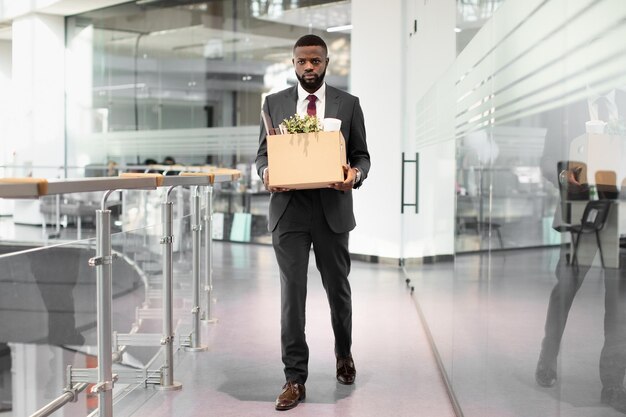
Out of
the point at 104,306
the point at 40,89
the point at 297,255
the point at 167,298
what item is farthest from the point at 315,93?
the point at 40,89

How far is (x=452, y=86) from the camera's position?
A: 4379 mm

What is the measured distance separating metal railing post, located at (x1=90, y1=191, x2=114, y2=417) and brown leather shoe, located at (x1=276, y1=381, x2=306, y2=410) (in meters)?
0.90

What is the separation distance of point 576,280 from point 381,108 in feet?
26.6

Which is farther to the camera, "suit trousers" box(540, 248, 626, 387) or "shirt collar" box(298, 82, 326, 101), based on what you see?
"shirt collar" box(298, 82, 326, 101)

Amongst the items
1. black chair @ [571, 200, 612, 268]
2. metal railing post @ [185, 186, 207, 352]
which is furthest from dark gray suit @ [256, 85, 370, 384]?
black chair @ [571, 200, 612, 268]

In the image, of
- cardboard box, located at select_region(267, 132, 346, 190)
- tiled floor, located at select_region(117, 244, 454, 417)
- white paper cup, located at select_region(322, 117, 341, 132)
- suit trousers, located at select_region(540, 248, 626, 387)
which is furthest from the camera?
tiled floor, located at select_region(117, 244, 454, 417)

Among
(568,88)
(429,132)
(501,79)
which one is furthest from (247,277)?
(568,88)

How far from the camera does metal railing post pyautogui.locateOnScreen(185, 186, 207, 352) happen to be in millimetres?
4926

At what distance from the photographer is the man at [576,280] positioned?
1.54 metres

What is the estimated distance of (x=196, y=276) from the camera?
16.4 ft

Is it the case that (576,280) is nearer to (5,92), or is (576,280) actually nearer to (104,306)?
(104,306)

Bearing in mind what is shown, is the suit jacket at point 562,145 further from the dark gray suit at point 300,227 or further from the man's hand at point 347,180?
the dark gray suit at point 300,227

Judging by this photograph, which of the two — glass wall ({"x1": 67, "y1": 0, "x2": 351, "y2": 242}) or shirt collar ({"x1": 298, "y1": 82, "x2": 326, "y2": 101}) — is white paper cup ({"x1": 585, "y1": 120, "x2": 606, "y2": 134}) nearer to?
shirt collar ({"x1": 298, "y1": 82, "x2": 326, "y2": 101})

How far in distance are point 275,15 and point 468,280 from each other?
10.1 m
